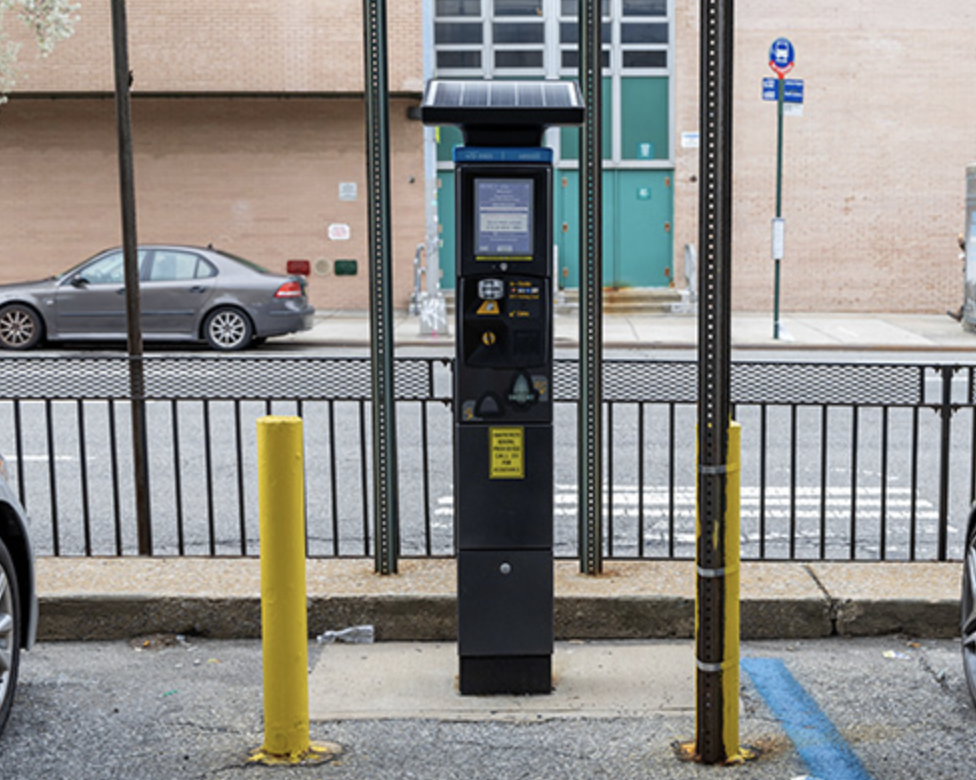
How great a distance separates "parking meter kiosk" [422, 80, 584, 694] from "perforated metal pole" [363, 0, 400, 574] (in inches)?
30.8

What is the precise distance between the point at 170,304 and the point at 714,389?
Result: 51.2 feet

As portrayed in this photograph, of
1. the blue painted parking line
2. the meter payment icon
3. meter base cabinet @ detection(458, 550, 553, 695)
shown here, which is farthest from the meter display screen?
the blue painted parking line

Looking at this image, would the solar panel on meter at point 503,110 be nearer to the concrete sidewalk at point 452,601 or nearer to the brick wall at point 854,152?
the concrete sidewalk at point 452,601

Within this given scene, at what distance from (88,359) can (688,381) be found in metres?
2.97

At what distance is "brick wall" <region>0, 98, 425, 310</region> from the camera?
80.6 feet

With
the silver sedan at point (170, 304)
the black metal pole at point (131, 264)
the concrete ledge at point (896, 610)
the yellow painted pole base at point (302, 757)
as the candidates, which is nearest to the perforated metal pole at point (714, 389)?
the yellow painted pole base at point (302, 757)

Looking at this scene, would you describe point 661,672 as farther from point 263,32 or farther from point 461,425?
point 263,32

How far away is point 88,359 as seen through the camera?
6836 mm

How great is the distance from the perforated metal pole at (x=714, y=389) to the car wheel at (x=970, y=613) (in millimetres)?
989

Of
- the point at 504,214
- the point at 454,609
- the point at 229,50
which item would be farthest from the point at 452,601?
the point at 229,50

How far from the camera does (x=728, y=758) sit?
14.0ft

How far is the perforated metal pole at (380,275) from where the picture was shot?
5.59m

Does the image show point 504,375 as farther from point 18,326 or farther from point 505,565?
point 18,326

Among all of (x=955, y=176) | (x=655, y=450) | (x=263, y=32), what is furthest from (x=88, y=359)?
(x=955, y=176)
